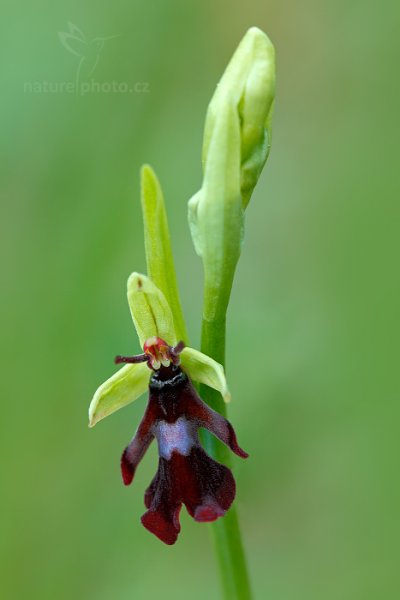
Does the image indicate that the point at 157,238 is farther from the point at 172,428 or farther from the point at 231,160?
the point at 172,428

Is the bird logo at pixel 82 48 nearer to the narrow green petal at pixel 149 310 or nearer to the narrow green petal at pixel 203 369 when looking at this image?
the narrow green petal at pixel 149 310

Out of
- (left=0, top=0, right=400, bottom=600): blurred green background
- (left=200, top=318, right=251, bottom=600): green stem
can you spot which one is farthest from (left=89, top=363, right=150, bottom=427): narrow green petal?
(left=0, top=0, right=400, bottom=600): blurred green background

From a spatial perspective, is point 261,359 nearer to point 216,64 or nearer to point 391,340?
point 391,340

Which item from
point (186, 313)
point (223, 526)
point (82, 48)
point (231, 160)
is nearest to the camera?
point (231, 160)

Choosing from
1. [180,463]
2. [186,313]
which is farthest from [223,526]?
[186,313]

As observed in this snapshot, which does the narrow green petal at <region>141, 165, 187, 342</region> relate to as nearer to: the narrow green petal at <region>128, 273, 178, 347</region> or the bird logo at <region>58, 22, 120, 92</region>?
the narrow green petal at <region>128, 273, 178, 347</region>

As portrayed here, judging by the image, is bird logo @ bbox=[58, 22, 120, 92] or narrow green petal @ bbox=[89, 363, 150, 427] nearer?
narrow green petal @ bbox=[89, 363, 150, 427]

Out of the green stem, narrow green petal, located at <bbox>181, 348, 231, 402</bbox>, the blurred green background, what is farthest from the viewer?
the blurred green background
